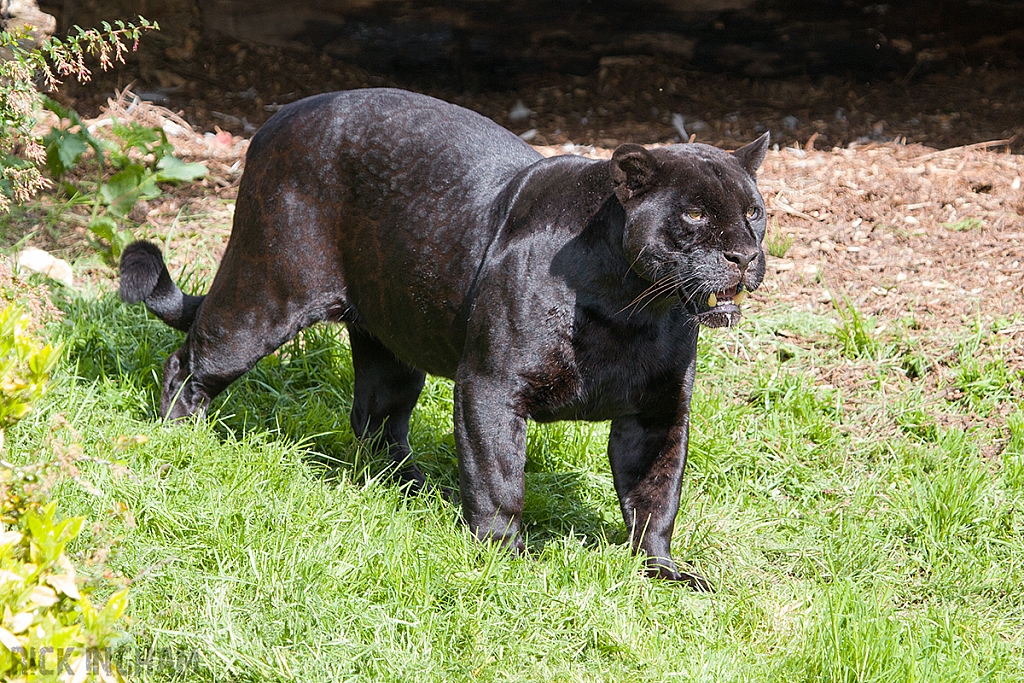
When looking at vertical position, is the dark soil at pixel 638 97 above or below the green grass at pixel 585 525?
above

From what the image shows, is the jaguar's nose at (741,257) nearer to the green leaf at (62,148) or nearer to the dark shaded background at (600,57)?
the green leaf at (62,148)

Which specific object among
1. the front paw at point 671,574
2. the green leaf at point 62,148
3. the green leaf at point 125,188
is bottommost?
the front paw at point 671,574

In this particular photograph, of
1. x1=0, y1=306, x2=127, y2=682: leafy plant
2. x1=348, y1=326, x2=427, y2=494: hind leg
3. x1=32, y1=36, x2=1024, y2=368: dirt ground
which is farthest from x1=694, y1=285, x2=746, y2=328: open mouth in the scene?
x1=32, y1=36, x2=1024, y2=368: dirt ground

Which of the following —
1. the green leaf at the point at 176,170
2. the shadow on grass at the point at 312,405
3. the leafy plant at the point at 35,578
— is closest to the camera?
the leafy plant at the point at 35,578

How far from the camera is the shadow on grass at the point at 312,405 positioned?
4.76 meters

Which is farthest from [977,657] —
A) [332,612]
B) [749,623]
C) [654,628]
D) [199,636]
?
[199,636]

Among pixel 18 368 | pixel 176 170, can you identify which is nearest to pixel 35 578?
pixel 18 368

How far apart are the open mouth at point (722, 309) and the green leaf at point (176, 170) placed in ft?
15.6

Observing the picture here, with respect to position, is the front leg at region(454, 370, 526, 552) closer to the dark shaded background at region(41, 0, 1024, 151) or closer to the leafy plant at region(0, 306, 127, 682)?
the leafy plant at region(0, 306, 127, 682)

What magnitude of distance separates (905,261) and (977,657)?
3.15m

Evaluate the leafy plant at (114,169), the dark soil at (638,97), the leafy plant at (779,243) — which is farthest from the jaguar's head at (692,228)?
the dark soil at (638,97)

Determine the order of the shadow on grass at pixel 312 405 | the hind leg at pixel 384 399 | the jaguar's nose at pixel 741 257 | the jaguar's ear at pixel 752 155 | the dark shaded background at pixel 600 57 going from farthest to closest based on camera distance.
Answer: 1. the dark shaded background at pixel 600 57
2. the hind leg at pixel 384 399
3. the shadow on grass at pixel 312 405
4. the jaguar's ear at pixel 752 155
5. the jaguar's nose at pixel 741 257

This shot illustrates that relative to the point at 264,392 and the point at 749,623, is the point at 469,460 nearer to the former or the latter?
the point at 749,623

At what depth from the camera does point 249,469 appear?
14.3 ft
